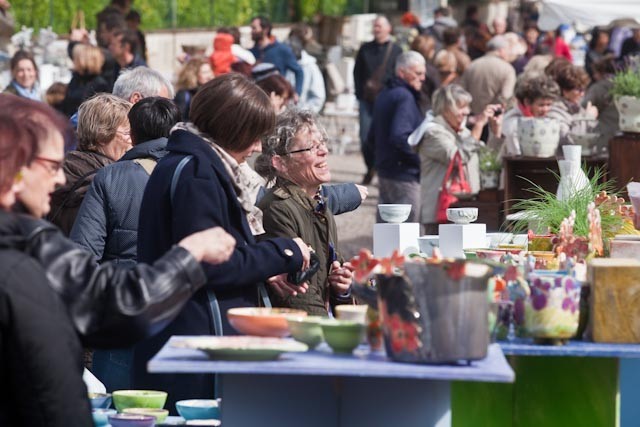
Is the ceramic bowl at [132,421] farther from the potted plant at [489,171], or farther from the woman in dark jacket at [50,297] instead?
the potted plant at [489,171]

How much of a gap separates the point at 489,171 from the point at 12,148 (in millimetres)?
6677

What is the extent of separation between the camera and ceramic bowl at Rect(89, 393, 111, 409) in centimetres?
405

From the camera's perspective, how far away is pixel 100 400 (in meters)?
4.08

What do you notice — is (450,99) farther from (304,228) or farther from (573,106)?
(304,228)

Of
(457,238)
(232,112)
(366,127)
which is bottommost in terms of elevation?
(366,127)

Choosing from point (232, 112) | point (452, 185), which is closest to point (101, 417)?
point (232, 112)

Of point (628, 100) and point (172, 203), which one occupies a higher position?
point (172, 203)

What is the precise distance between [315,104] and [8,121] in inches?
469

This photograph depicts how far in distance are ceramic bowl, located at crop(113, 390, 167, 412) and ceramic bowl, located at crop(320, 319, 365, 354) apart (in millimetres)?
847

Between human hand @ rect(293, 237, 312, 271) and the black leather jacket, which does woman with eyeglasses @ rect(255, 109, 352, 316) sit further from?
the black leather jacket

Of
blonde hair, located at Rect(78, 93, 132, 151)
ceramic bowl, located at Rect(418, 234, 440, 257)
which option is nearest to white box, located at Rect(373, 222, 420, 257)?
ceramic bowl, located at Rect(418, 234, 440, 257)

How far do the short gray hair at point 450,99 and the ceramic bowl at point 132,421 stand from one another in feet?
18.7

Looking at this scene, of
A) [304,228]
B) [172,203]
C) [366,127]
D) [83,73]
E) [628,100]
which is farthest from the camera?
[366,127]

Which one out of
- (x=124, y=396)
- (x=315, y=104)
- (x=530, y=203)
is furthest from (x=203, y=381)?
(x=315, y=104)
